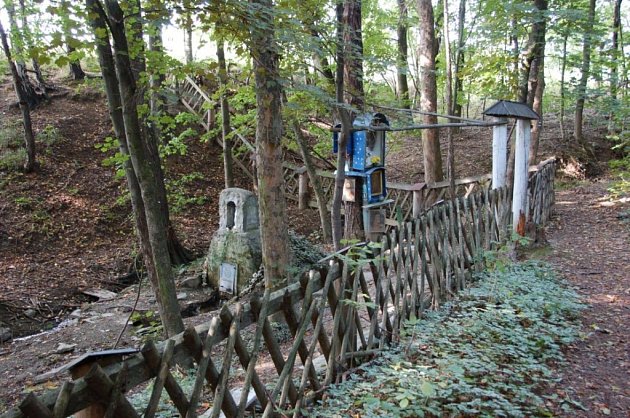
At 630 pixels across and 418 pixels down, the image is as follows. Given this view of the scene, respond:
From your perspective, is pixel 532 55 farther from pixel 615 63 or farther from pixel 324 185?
pixel 324 185

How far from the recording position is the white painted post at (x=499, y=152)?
6.89m

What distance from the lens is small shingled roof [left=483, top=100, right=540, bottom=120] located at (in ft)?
21.9

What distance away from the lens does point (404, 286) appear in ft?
14.7

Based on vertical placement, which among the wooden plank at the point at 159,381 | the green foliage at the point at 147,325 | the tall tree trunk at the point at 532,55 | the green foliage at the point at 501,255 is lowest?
the green foliage at the point at 147,325

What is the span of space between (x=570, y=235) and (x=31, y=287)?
10905mm

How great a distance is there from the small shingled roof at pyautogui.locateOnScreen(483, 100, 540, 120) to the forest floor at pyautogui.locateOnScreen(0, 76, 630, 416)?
2428mm

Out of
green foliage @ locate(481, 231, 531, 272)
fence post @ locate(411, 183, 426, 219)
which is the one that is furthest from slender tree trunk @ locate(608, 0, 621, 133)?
green foliage @ locate(481, 231, 531, 272)

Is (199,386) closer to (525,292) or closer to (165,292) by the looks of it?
(165,292)

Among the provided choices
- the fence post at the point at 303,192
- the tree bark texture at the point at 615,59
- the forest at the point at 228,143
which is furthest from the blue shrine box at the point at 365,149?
the tree bark texture at the point at 615,59

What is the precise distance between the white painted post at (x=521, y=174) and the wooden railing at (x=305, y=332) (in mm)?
680

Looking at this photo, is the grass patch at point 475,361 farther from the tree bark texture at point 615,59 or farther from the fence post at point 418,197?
the tree bark texture at point 615,59

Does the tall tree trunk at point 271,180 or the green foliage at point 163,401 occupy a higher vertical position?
the tall tree trunk at point 271,180

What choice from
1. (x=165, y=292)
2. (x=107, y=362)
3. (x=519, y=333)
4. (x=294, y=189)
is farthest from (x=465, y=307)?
(x=294, y=189)

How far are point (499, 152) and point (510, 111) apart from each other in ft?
2.24
